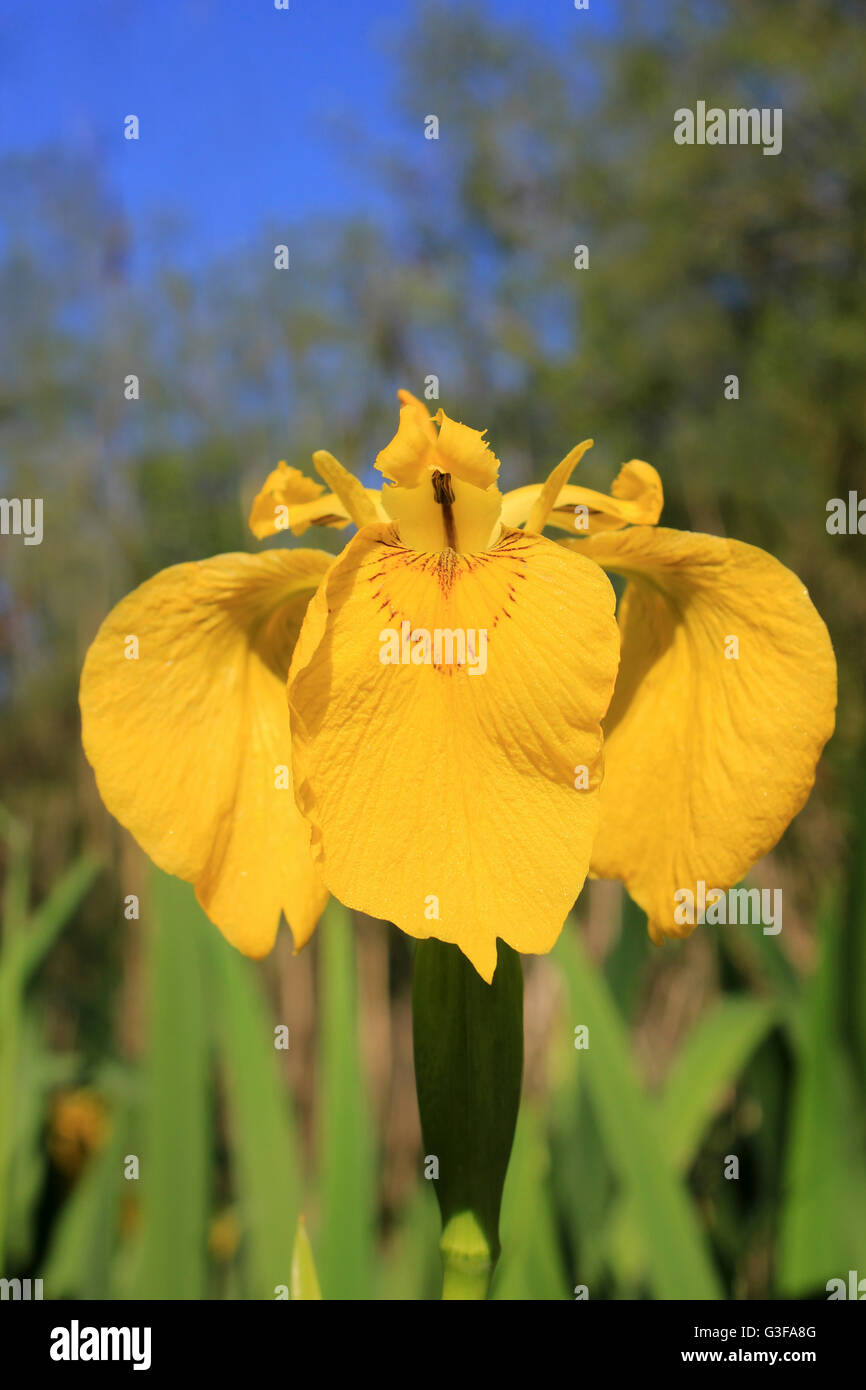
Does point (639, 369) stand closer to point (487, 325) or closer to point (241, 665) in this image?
point (487, 325)

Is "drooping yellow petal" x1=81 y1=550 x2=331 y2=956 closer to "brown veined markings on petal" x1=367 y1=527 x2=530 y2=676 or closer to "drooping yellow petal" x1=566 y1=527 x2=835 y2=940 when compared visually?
"brown veined markings on petal" x1=367 y1=527 x2=530 y2=676

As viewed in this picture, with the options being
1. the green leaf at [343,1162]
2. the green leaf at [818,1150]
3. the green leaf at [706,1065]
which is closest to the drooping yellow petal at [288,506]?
the green leaf at [343,1162]

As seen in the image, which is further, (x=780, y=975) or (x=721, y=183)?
(x=721, y=183)

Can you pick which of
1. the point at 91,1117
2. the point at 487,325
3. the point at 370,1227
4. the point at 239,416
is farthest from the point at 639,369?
the point at 370,1227

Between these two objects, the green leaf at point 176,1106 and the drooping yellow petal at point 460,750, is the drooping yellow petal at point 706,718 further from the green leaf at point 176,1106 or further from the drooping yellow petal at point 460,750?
the green leaf at point 176,1106

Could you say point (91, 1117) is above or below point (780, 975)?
below

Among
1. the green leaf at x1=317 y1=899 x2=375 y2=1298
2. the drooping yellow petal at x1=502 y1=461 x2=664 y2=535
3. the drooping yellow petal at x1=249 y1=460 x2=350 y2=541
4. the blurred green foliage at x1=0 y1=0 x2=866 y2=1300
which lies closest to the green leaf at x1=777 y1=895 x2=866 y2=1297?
the blurred green foliage at x1=0 y1=0 x2=866 y2=1300
